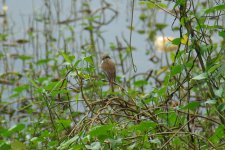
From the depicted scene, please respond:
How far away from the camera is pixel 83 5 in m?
3.96

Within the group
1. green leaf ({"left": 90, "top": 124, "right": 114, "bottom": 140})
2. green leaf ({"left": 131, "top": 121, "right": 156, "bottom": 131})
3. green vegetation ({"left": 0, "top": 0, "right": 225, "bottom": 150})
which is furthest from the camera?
green vegetation ({"left": 0, "top": 0, "right": 225, "bottom": 150})

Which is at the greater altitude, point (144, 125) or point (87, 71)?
point (87, 71)

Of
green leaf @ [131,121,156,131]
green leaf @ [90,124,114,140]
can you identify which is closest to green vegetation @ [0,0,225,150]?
green leaf @ [131,121,156,131]

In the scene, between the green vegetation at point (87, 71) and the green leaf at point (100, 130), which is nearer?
the green leaf at point (100, 130)

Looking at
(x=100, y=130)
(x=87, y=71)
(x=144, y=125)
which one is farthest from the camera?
(x=87, y=71)

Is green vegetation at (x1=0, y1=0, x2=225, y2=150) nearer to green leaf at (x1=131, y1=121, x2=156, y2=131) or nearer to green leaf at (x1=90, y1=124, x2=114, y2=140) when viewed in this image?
green leaf at (x1=131, y1=121, x2=156, y2=131)

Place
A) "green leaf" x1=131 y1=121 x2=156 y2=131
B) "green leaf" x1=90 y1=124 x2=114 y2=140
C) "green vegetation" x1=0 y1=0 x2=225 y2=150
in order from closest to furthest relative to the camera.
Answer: "green leaf" x1=90 y1=124 x2=114 y2=140, "green leaf" x1=131 y1=121 x2=156 y2=131, "green vegetation" x1=0 y1=0 x2=225 y2=150

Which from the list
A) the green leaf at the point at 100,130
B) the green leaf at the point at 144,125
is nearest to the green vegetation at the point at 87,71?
the green leaf at the point at 144,125

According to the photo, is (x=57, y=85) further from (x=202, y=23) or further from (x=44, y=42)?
(x=44, y=42)

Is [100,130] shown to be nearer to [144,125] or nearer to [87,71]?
[144,125]

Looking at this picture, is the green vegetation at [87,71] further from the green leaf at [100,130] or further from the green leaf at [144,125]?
the green leaf at [100,130]

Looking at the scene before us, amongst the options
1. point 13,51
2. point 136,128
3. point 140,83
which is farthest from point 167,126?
point 13,51

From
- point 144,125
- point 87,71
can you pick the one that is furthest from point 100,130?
point 87,71

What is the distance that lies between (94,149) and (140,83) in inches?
43.5
